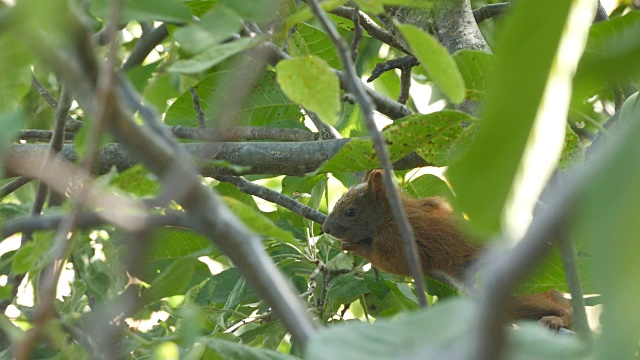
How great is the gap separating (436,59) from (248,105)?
1942 millimetres

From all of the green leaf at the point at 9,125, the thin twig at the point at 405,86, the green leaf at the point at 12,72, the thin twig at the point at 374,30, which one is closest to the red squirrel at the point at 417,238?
the thin twig at the point at 374,30

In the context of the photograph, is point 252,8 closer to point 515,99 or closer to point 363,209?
point 515,99

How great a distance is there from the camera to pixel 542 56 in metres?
0.38

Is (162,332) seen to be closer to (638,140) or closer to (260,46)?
(260,46)

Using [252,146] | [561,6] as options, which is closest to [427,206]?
[252,146]

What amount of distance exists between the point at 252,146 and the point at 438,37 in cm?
65

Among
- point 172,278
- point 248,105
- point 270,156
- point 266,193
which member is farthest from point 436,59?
point 248,105

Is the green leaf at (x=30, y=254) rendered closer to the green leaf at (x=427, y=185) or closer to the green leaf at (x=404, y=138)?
the green leaf at (x=404, y=138)

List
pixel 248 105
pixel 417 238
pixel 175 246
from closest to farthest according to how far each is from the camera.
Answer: pixel 175 246
pixel 248 105
pixel 417 238

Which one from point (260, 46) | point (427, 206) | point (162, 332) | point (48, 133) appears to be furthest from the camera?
point (427, 206)

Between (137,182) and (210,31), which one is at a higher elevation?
(210,31)

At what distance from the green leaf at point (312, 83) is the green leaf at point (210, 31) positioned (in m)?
0.11

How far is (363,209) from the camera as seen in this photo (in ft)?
13.6

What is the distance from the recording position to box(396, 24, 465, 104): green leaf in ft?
2.94
